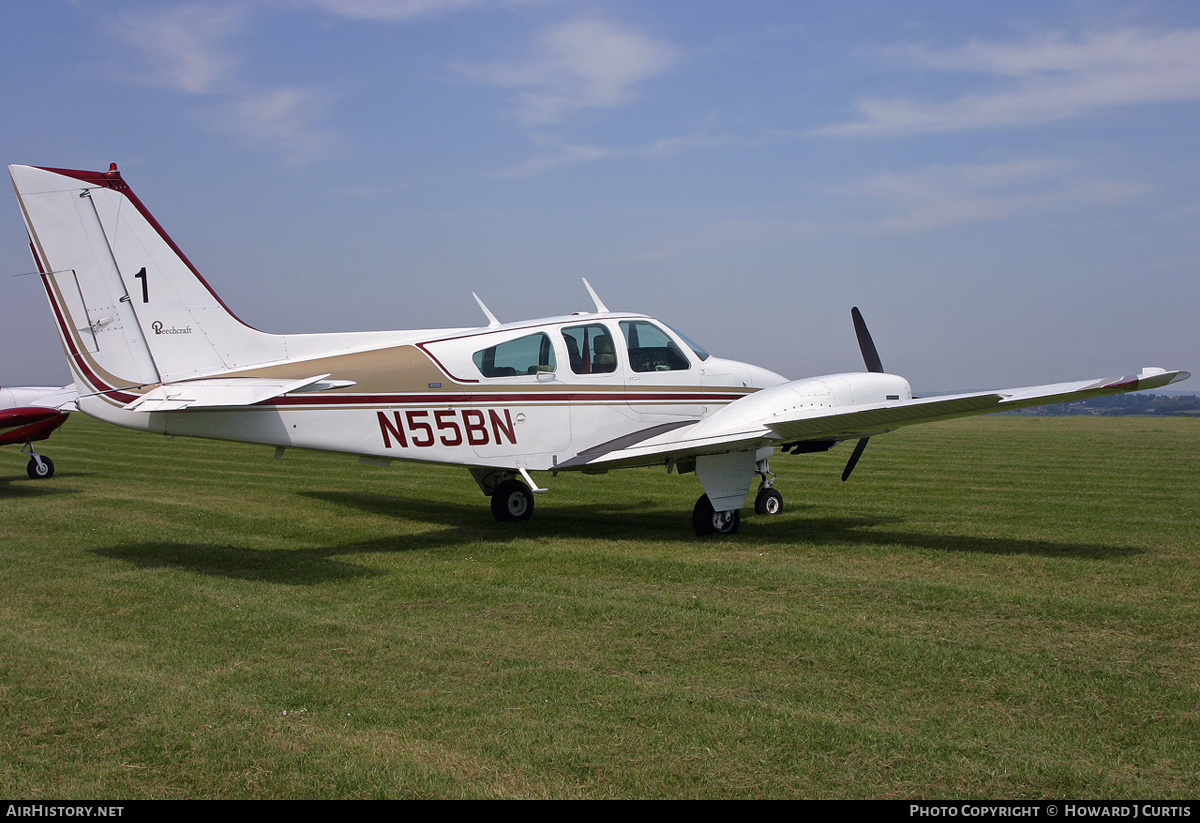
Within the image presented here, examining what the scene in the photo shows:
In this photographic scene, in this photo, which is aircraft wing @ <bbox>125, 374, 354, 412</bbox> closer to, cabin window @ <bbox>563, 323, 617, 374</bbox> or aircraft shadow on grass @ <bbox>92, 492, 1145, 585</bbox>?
aircraft shadow on grass @ <bbox>92, 492, 1145, 585</bbox>

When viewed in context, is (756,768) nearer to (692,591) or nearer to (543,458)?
(692,591)

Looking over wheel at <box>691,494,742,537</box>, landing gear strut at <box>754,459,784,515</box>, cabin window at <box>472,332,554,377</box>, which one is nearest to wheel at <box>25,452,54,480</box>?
cabin window at <box>472,332,554,377</box>

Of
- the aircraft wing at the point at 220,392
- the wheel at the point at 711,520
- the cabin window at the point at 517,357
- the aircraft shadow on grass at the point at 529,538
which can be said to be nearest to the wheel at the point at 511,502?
the aircraft shadow on grass at the point at 529,538

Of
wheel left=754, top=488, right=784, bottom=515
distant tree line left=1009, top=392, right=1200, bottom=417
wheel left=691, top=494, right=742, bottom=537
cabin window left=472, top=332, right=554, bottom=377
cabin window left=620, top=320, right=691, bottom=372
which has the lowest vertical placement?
distant tree line left=1009, top=392, right=1200, bottom=417

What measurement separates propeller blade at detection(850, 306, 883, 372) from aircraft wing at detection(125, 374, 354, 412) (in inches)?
301

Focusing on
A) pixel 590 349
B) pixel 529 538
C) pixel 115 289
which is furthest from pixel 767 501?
pixel 115 289

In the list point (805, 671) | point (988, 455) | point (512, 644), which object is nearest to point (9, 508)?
point (512, 644)

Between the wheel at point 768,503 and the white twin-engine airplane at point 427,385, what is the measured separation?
0.09 feet

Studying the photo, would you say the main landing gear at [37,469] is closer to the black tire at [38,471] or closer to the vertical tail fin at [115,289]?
the black tire at [38,471]

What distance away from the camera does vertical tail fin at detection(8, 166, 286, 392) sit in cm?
982

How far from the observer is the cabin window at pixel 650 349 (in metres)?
12.3

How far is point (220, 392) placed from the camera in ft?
31.7

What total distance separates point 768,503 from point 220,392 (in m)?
7.20

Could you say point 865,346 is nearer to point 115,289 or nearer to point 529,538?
point 529,538
